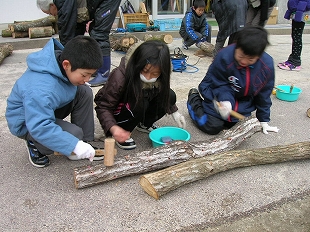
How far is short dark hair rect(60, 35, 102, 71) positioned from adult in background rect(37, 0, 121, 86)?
1699 millimetres

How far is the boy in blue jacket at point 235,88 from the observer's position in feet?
8.28

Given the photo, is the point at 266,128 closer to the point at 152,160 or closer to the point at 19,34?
the point at 152,160

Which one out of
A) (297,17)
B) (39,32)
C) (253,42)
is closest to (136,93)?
(253,42)

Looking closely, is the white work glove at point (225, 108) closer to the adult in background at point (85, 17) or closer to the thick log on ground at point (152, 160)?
the thick log on ground at point (152, 160)

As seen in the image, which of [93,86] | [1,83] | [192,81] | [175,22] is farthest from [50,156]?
[175,22]

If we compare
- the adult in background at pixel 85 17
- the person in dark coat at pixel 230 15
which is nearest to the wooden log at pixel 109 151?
the adult in background at pixel 85 17

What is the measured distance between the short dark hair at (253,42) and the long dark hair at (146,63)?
64 centimetres

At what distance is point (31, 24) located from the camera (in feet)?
21.4

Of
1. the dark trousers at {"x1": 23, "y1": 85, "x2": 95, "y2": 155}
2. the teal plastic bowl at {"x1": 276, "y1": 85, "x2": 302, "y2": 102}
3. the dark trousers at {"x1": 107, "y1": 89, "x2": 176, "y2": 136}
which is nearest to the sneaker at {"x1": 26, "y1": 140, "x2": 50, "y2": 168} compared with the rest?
the dark trousers at {"x1": 23, "y1": 85, "x2": 95, "y2": 155}

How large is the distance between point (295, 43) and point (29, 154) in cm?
417

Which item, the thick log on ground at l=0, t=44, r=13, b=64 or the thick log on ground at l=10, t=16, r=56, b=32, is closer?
the thick log on ground at l=0, t=44, r=13, b=64

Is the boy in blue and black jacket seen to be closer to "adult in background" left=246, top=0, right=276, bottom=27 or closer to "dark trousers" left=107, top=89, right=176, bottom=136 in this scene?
"adult in background" left=246, top=0, right=276, bottom=27

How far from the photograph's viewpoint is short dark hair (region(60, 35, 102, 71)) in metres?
1.83

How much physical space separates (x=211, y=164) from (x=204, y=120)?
2.60 ft
